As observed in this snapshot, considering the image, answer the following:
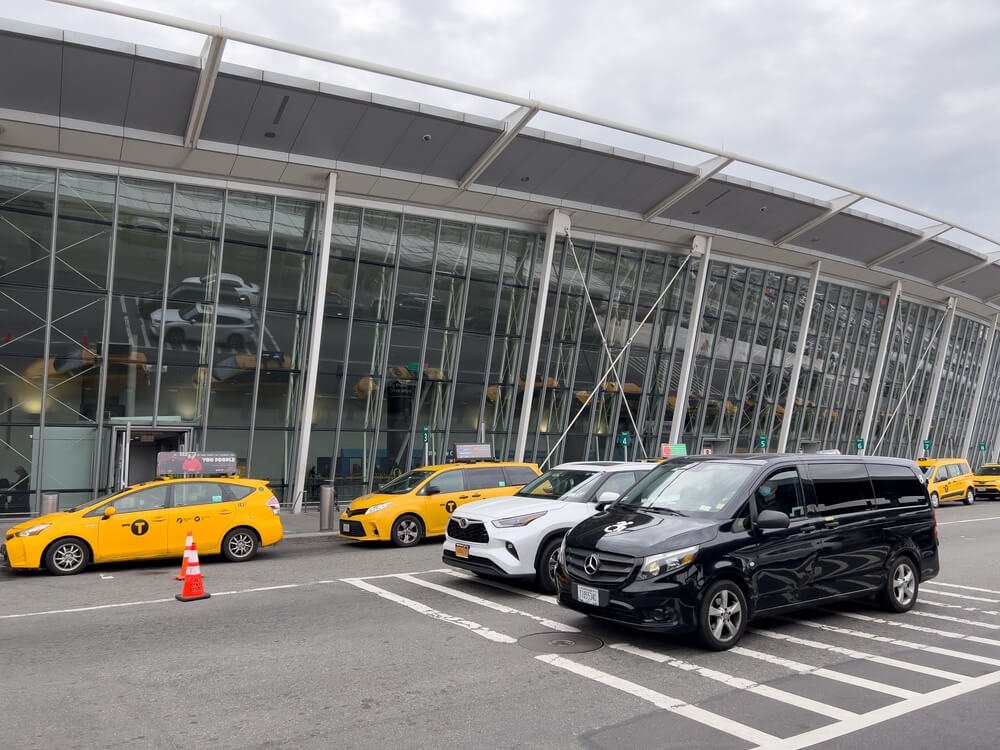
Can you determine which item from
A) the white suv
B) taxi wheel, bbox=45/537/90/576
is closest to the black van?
the white suv

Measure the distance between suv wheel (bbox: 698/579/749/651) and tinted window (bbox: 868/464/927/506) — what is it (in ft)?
8.62

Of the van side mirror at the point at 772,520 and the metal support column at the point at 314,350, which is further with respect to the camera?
the metal support column at the point at 314,350

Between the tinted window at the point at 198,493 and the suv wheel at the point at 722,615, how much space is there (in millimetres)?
9098

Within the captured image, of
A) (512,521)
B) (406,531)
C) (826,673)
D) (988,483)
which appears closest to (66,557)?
(406,531)

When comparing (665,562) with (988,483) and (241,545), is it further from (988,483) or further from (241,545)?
(988,483)

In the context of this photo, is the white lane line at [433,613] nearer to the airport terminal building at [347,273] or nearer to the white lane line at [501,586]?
the white lane line at [501,586]

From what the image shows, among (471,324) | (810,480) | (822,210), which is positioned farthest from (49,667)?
(822,210)

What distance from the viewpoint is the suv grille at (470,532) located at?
9.79m

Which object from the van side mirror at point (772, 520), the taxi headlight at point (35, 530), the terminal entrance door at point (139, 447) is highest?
the van side mirror at point (772, 520)

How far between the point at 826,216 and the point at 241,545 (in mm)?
22959

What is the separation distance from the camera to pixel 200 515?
42.0 feet

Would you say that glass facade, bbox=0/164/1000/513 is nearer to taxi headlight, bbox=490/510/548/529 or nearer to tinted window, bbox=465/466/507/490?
tinted window, bbox=465/466/507/490

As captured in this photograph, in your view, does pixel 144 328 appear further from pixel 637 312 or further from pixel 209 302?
pixel 637 312

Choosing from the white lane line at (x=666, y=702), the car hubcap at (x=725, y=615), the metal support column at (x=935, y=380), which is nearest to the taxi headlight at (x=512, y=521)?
the white lane line at (x=666, y=702)
